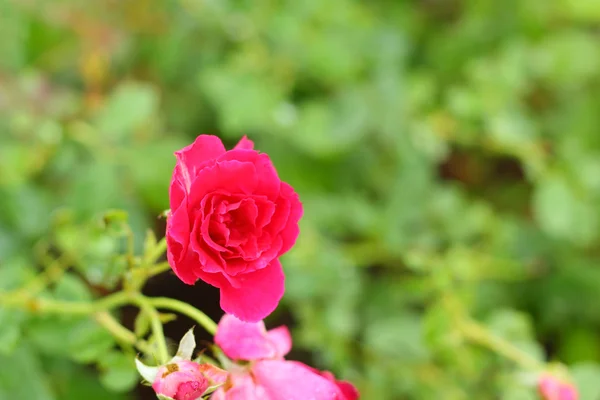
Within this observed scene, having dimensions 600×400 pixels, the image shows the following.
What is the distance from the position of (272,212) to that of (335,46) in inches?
34.7

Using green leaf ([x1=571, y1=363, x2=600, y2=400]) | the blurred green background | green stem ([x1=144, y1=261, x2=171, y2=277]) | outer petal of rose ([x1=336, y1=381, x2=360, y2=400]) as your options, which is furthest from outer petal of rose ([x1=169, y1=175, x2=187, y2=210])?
green leaf ([x1=571, y1=363, x2=600, y2=400])

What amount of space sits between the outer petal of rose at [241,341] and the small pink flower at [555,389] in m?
0.39

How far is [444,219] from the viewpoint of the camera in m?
1.29

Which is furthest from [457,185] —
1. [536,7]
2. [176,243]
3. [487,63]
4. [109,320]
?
[176,243]

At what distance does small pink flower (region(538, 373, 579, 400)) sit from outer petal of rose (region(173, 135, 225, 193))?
53 cm

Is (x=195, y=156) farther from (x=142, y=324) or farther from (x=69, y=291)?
(x=69, y=291)

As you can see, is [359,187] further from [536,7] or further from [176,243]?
[176,243]

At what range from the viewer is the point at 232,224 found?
520mm

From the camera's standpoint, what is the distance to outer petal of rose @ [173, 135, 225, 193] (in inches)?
19.6

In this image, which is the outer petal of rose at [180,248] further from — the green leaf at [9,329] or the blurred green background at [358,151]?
the blurred green background at [358,151]

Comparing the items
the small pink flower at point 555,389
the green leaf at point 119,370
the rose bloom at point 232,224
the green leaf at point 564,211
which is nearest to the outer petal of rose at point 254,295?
the rose bloom at point 232,224

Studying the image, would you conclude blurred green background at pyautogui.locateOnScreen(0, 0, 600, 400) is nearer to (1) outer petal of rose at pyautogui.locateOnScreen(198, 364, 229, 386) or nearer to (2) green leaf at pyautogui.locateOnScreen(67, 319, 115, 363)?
(2) green leaf at pyautogui.locateOnScreen(67, 319, 115, 363)

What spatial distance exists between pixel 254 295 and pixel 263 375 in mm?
103

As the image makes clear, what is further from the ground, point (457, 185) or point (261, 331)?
point (261, 331)
